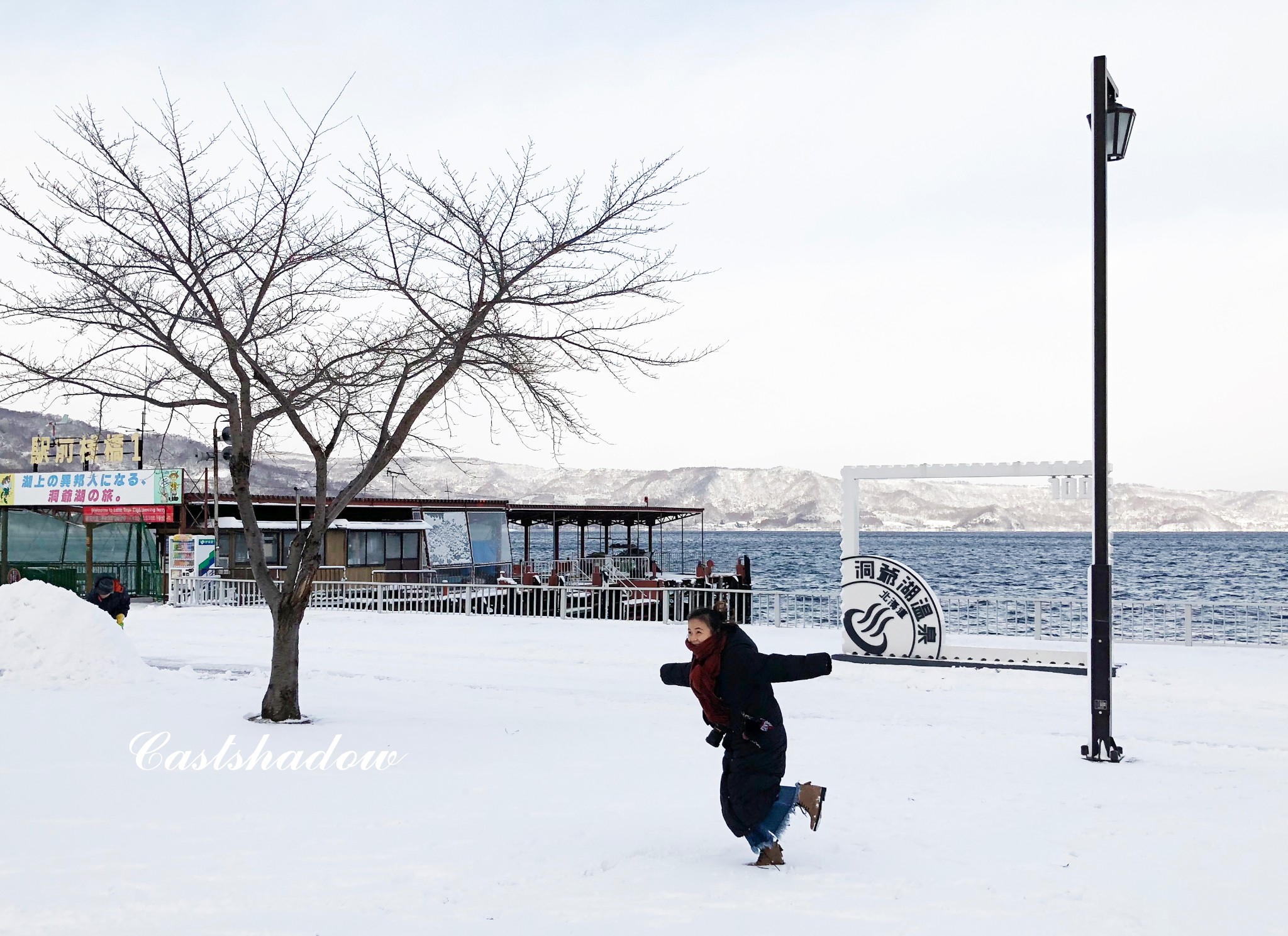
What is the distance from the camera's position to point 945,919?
5133 millimetres

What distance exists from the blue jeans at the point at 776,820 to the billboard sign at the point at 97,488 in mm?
27008

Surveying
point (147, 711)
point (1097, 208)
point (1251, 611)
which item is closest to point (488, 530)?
point (147, 711)

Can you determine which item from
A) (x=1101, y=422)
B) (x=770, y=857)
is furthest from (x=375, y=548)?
(x=770, y=857)

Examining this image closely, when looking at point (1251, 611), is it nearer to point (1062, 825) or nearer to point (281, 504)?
point (281, 504)

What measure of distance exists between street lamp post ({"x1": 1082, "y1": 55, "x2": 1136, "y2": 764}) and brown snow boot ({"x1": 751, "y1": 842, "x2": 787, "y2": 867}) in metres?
4.46

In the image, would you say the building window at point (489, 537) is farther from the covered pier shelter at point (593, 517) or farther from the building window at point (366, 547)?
the building window at point (366, 547)

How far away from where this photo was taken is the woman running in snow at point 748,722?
18.8ft

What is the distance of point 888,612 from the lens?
1653cm

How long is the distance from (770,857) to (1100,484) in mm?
5304

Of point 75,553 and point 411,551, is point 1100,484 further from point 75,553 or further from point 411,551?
point 75,553

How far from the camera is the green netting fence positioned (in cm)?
3133

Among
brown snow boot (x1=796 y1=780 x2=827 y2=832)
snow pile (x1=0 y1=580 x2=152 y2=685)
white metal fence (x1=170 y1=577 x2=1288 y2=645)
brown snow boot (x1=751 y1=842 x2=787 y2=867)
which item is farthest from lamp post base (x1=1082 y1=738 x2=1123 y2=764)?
snow pile (x1=0 y1=580 x2=152 y2=685)

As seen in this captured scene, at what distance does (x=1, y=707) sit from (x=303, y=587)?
3.64 m

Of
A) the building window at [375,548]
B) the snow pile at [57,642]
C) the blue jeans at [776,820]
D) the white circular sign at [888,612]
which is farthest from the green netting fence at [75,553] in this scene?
the blue jeans at [776,820]
